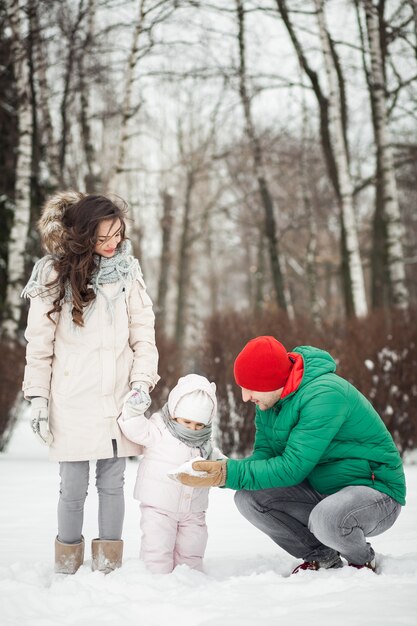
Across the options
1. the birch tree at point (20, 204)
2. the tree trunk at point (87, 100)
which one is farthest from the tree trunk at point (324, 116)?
the birch tree at point (20, 204)

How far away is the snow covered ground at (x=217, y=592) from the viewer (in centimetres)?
240

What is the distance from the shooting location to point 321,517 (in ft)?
9.11

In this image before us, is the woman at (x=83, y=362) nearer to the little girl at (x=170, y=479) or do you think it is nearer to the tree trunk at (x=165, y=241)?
the little girl at (x=170, y=479)

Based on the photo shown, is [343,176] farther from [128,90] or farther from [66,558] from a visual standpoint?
[66,558]

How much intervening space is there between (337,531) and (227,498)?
7.42ft

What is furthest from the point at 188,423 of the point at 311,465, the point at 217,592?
the point at 217,592

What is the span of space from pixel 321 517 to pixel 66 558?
1.14 metres

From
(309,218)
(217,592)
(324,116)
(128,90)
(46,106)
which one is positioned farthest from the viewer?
(309,218)

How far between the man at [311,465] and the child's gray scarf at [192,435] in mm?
251

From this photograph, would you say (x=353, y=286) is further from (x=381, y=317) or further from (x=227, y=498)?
(x=227, y=498)

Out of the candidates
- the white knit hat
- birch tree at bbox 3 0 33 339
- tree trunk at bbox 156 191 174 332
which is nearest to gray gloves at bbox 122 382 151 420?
the white knit hat

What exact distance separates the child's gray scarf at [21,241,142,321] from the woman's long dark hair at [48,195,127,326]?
0.11 feet

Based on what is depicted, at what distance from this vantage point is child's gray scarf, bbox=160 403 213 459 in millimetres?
3094

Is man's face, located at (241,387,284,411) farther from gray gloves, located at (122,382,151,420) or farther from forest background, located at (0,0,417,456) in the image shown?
forest background, located at (0,0,417,456)
